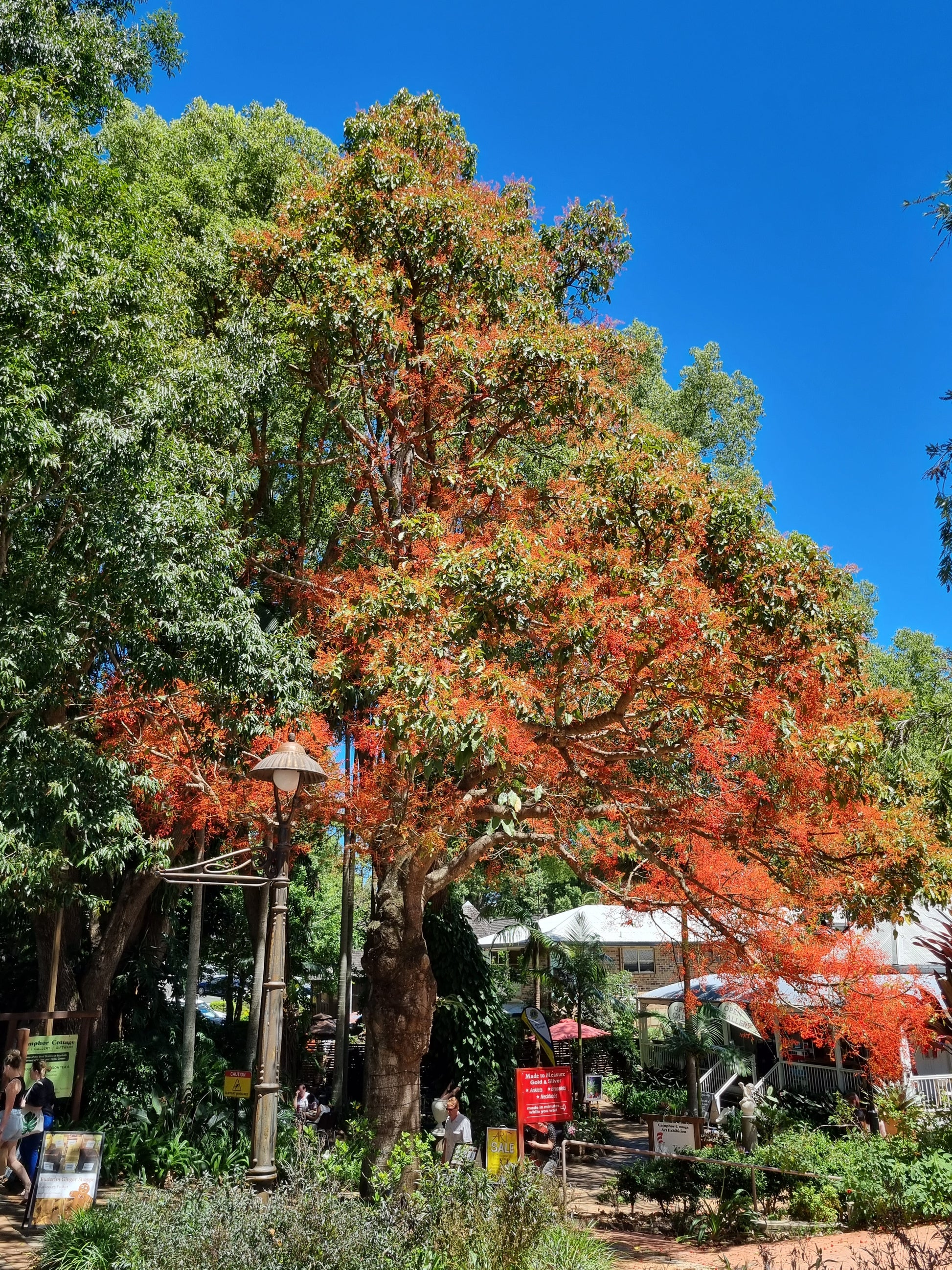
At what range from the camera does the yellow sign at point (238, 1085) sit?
12773mm

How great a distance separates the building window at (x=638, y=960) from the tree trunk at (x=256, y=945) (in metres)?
23.7

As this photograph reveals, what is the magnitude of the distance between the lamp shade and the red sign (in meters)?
5.67

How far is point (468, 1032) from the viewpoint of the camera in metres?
15.2

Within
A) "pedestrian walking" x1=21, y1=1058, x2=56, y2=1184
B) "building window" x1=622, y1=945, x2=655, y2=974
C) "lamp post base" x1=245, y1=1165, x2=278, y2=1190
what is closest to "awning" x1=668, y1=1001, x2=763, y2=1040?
"pedestrian walking" x1=21, y1=1058, x2=56, y2=1184

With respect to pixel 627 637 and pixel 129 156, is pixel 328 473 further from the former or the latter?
pixel 627 637

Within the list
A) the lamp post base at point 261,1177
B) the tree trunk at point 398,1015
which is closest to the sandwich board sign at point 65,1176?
the tree trunk at point 398,1015

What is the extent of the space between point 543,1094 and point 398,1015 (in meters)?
1.92

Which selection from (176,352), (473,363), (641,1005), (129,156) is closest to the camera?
(176,352)

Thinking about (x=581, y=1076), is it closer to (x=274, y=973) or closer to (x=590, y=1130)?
(x=590, y=1130)

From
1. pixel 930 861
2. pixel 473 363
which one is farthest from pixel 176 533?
pixel 930 861

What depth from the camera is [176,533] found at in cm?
940

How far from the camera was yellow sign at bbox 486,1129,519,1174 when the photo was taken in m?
9.85

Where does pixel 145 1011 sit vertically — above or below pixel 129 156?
below

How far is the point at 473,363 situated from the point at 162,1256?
9803 millimetres
